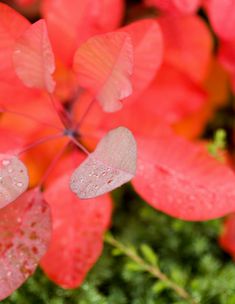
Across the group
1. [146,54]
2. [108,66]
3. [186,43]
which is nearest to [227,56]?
[186,43]

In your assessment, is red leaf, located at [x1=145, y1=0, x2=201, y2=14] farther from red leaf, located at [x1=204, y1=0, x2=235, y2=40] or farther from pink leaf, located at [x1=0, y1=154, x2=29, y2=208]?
pink leaf, located at [x1=0, y1=154, x2=29, y2=208]

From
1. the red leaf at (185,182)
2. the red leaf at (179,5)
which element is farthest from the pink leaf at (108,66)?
the red leaf at (179,5)

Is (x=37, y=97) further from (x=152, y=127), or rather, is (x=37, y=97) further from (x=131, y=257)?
(x=131, y=257)

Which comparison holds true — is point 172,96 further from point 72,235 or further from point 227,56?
point 72,235

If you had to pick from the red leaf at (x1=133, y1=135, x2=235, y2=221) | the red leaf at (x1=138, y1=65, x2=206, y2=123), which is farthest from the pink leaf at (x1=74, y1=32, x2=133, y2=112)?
the red leaf at (x1=138, y1=65, x2=206, y2=123)

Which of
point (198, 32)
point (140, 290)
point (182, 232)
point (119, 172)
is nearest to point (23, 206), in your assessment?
point (119, 172)

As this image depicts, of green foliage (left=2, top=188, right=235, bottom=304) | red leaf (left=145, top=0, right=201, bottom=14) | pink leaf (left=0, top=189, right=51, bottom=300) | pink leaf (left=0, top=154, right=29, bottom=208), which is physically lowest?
green foliage (left=2, top=188, right=235, bottom=304)

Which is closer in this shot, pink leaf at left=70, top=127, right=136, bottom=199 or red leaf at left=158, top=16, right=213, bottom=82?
pink leaf at left=70, top=127, right=136, bottom=199

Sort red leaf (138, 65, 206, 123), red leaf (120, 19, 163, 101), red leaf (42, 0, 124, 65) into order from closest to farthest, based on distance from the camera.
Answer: red leaf (120, 19, 163, 101)
red leaf (42, 0, 124, 65)
red leaf (138, 65, 206, 123)
